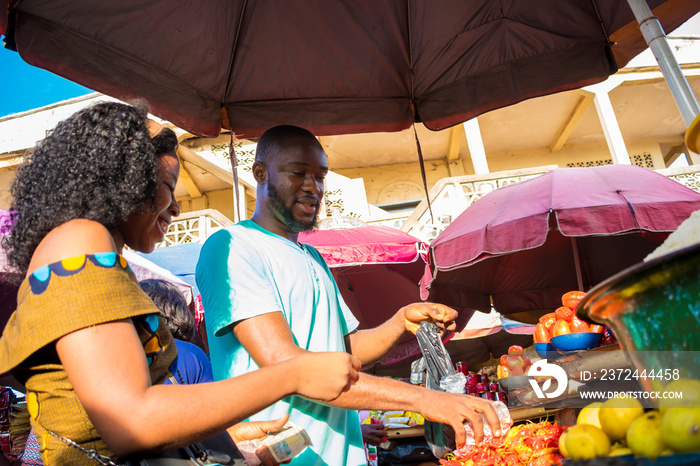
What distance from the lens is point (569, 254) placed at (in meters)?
4.86

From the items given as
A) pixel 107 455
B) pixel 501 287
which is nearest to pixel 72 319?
pixel 107 455

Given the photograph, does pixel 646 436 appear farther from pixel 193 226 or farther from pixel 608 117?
pixel 608 117

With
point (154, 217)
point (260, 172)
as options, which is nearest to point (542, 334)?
point (260, 172)

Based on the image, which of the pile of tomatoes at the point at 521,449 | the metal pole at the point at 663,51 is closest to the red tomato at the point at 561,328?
the pile of tomatoes at the point at 521,449

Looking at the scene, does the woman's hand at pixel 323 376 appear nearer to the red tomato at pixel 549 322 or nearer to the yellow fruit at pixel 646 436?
the yellow fruit at pixel 646 436

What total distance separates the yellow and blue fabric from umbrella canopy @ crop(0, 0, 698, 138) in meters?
1.49

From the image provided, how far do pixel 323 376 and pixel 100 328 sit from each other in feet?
1.40

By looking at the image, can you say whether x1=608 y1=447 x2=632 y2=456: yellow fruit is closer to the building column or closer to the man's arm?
the man's arm

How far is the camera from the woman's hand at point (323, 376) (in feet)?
3.16

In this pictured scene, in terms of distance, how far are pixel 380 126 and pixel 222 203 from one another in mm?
14696

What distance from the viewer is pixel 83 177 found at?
1077 mm

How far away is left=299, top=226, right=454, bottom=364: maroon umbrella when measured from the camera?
5156 millimetres

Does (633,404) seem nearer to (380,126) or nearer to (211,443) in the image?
(211,443)

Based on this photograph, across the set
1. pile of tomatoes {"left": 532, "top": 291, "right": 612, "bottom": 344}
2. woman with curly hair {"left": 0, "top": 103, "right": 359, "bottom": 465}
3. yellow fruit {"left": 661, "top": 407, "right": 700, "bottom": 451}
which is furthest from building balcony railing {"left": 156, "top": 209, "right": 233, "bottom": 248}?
yellow fruit {"left": 661, "top": 407, "right": 700, "bottom": 451}
